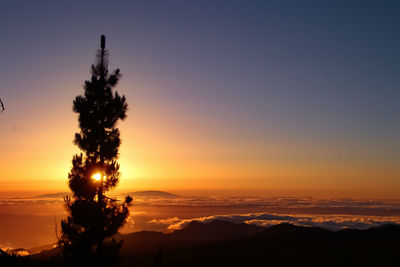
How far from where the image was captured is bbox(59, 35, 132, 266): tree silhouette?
25562 millimetres

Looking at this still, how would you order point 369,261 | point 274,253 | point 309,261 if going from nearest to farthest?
point 369,261 < point 309,261 < point 274,253

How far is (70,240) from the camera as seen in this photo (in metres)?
26.0

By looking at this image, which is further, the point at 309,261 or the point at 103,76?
the point at 309,261

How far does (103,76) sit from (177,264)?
141 metres

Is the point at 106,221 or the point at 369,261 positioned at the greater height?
the point at 106,221

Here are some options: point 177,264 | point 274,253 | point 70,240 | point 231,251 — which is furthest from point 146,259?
point 70,240

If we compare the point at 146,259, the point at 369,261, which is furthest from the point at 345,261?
the point at 146,259

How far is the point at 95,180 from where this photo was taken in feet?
86.8

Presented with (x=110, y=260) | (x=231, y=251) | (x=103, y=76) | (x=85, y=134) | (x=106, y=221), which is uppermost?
(x=103, y=76)

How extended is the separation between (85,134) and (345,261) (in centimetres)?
13472

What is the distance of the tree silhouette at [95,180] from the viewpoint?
83.9 feet

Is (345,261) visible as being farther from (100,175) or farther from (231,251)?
(100,175)

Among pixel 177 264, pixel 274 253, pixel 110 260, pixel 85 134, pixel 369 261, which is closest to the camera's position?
pixel 110 260

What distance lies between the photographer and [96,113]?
27.9 metres
